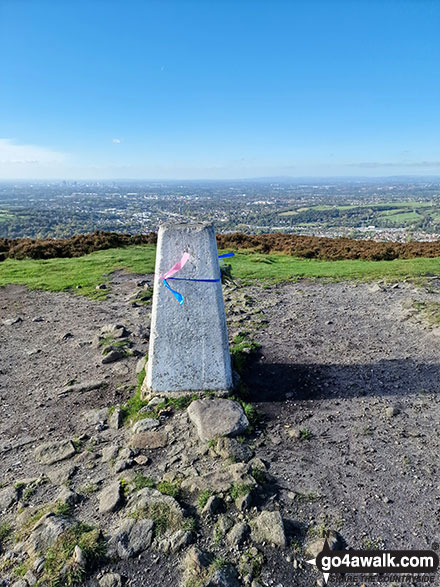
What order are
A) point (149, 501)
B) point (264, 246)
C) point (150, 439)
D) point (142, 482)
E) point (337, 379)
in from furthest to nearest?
point (264, 246) → point (337, 379) → point (150, 439) → point (142, 482) → point (149, 501)

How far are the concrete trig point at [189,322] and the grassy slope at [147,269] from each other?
25.7 feet

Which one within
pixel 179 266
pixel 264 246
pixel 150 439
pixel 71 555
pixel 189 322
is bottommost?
pixel 264 246

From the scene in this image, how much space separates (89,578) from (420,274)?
14391 mm

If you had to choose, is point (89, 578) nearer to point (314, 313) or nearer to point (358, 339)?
point (358, 339)

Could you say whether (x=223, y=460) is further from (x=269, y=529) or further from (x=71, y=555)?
(x=71, y=555)

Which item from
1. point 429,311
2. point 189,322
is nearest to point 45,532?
point 189,322

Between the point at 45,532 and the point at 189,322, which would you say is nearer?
the point at 45,532

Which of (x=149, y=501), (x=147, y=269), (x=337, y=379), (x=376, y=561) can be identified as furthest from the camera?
(x=147, y=269)

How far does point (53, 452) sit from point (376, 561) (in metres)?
4.41

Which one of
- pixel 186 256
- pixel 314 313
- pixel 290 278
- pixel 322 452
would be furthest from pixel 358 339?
pixel 290 278

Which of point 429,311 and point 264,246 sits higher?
point 429,311

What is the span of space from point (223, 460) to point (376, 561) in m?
2.00

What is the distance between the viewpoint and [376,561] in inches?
143

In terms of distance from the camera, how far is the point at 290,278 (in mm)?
15297
